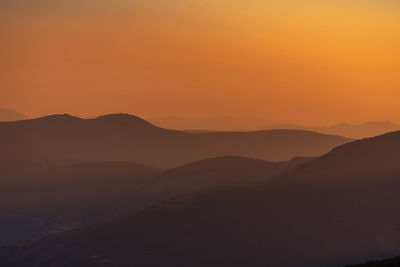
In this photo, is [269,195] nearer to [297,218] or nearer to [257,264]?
[297,218]

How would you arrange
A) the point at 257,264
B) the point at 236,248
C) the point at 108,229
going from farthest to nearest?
1. the point at 108,229
2. the point at 236,248
3. the point at 257,264

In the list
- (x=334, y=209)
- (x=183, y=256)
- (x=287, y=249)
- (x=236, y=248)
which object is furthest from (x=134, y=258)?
(x=334, y=209)

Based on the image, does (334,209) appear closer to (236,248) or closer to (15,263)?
(236,248)

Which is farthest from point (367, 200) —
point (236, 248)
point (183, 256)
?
point (183, 256)

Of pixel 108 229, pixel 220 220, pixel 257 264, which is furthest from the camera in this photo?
pixel 108 229

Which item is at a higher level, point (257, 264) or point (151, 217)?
point (151, 217)

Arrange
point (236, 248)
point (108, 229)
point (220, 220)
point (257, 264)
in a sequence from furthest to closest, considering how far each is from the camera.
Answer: point (108, 229) < point (220, 220) < point (236, 248) < point (257, 264)

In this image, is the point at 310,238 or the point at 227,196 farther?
the point at 227,196
